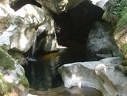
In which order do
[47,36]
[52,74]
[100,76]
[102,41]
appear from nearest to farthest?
[100,76] < [52,74] < [47,36] < [102,41]

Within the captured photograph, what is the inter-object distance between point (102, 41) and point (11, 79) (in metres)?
16.0

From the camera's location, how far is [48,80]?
13531 mm

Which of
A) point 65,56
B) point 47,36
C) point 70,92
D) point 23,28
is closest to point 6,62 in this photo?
point 70,92

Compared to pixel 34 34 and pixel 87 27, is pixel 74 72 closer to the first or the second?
pixel 34 34

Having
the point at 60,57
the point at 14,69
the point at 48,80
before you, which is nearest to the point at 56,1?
the point at 60,57

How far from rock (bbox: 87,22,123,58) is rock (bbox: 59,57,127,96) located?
7.36 m

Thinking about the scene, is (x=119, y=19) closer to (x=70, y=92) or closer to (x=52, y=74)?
(x=70, y=92)

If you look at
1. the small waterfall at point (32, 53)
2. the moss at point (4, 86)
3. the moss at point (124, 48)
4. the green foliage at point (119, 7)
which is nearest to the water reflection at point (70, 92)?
the moss at point (124, 48)

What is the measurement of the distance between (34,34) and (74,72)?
6.63 meters

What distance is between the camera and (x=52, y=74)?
14734 millimetres

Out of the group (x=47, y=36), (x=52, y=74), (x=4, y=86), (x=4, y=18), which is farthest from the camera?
(x=47, y=36)

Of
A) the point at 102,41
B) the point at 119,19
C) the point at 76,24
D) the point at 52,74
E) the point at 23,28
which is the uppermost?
the point at 119,19

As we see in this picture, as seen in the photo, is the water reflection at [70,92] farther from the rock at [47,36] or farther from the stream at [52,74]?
the rock at [47,36]

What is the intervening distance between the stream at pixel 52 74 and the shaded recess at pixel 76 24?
3.21m
